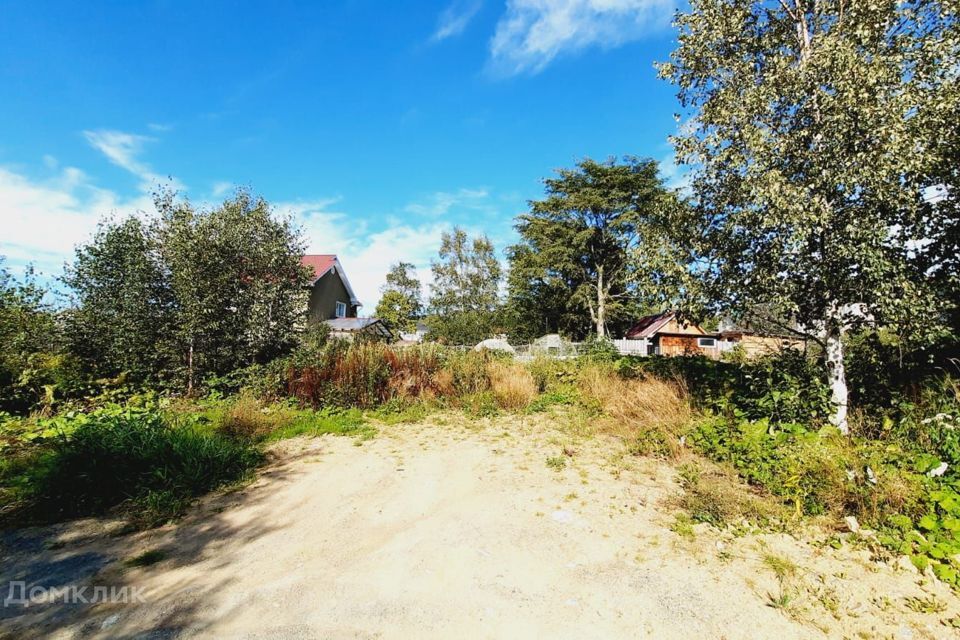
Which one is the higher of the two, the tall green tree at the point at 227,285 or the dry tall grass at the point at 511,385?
the tall green tree at the point at 227,285

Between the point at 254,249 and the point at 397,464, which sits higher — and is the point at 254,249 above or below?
above

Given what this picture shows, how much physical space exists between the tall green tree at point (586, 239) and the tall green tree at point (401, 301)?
64.8ft

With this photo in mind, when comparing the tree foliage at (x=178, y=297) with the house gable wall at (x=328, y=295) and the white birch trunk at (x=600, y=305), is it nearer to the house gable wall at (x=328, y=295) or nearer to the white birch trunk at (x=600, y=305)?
the house gable wall at (x=328, y=295)

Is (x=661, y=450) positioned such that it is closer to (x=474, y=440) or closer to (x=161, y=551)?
(x=474, y=440)

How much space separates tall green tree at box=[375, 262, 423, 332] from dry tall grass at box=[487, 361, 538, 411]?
39008mm

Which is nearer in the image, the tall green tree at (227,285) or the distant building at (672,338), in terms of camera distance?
the tall green tree at (227,285)

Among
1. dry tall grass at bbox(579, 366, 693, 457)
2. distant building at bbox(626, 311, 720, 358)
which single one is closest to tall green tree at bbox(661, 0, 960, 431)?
dry tall grass at bbox(579, 366, 693, 457)

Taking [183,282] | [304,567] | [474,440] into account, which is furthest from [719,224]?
[183,282]

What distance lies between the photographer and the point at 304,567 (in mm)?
3127

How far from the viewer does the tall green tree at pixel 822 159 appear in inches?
178

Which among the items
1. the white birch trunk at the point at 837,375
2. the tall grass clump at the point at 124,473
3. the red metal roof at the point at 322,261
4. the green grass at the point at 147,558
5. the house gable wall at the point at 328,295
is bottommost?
the green grass at the point at 147,558

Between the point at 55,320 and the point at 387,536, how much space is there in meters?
10.8

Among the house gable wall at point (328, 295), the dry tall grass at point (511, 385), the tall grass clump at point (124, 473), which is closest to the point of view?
the tall grass clump at point (124, 473)

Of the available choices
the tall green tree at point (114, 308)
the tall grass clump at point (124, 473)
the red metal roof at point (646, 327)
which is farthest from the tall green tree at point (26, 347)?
the red metal roof at point (646, 327)
